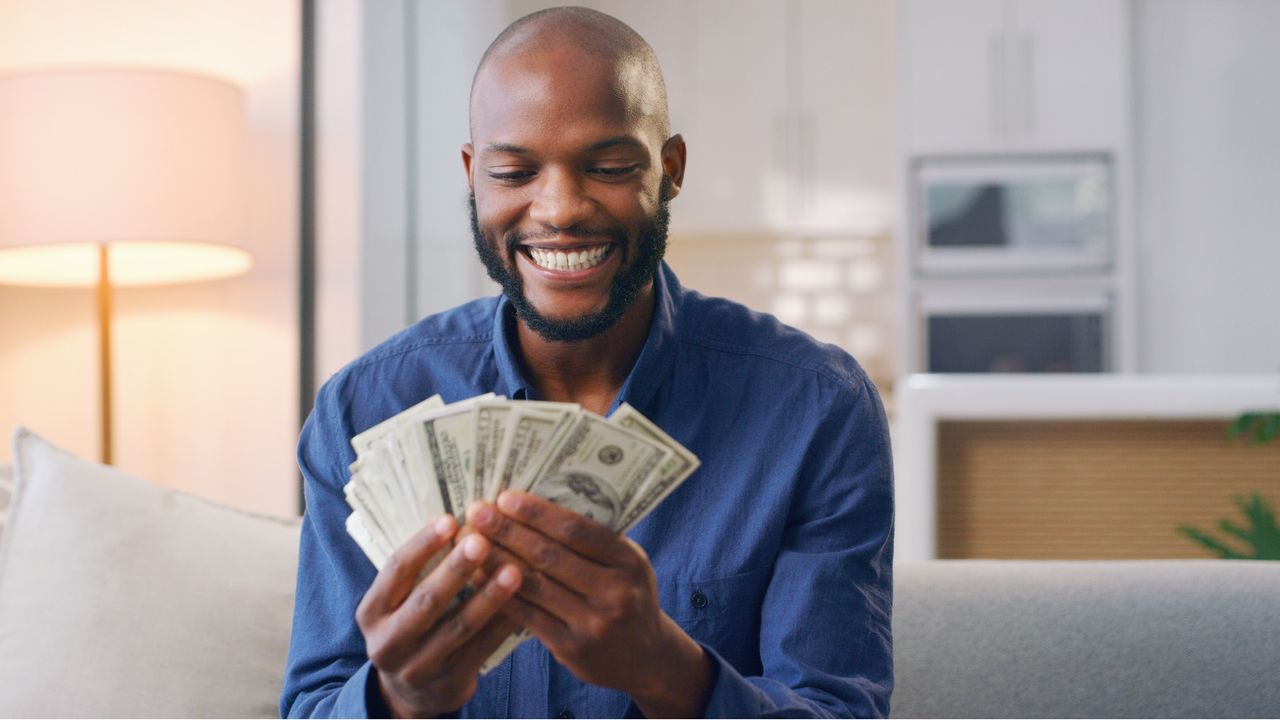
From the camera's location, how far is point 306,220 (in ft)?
8.27

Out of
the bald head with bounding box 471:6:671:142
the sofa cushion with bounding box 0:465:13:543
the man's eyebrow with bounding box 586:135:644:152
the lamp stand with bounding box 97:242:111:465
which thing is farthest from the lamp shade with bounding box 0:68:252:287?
the man's eyebrow with bounding box 586:135:644:152

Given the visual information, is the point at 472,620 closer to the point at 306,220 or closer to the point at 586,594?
the point at 586,594

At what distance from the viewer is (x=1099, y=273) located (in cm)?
505

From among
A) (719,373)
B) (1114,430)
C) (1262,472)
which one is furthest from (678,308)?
(1262,472)

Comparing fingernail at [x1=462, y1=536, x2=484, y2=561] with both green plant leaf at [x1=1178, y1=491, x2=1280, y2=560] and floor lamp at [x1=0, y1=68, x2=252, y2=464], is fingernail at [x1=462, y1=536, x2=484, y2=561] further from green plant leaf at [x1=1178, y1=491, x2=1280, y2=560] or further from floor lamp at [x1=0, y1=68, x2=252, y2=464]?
floor lamp at [x1=0, y1=68, x2=252, y2=464]

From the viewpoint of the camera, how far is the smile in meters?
1.27

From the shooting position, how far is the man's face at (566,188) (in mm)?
1243

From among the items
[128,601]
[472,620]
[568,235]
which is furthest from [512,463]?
[128,601]

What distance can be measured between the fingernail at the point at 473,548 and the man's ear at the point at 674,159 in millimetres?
560

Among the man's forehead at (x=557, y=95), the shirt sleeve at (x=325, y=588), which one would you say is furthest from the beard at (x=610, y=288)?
the shirt sleeve at (x=325, y=588)

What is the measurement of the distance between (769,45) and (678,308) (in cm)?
430

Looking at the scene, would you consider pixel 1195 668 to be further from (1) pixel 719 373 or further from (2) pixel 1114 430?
(1) pixel 719 373

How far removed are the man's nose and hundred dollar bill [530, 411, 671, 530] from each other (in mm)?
348

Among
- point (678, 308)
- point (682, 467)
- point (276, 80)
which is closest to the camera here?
point (682, 467)
